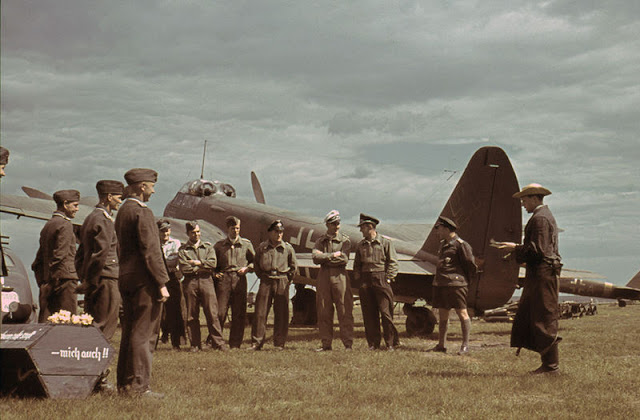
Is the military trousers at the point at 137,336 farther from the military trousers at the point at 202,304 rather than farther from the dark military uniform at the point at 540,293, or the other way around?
the military trousers at the point at 202,304

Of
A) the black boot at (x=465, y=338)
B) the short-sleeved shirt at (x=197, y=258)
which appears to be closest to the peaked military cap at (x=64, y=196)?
the short-sleeved shirt at (x=197, y=258)

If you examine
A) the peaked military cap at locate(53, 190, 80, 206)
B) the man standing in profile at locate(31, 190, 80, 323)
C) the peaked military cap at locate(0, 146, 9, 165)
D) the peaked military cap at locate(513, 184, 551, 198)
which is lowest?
the man standing in profile at locate(31, 190, 80, 323)

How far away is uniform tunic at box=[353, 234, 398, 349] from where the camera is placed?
1190 centimetres

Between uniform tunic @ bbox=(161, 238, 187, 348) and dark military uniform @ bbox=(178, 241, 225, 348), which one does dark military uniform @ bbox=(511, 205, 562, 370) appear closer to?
dark military uniform @ bbox=(178, 241, 225, 348)

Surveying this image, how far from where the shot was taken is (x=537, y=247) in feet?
27.0

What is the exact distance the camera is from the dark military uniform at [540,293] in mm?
8148

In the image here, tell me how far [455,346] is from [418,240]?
10.1 metres

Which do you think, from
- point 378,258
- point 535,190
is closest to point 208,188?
point 378,258

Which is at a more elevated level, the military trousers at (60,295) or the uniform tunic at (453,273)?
the uniform tunic at (453,273)

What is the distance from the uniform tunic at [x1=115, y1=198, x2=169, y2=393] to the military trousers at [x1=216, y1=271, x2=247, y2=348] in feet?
17.4

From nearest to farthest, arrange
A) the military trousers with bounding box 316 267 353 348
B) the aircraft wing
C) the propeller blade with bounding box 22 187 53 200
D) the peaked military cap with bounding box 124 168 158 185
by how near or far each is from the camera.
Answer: the peaked military cap with bounding box 124 168 158 185 < the military trousers with bounding box 316 267 353 348 < the aircraft wing < the propeller blade with bounding box 22 187 53 200

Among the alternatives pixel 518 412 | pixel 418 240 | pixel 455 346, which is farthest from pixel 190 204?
pixel 518 412

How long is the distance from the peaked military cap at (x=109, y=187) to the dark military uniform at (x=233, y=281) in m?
4.60

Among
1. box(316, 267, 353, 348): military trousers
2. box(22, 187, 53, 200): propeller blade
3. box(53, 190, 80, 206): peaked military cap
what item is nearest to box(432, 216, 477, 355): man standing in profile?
box(316, 267, 353, 348): military trousers
